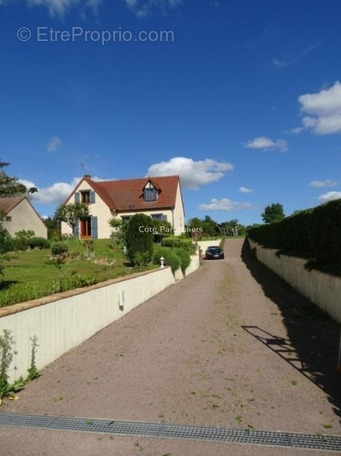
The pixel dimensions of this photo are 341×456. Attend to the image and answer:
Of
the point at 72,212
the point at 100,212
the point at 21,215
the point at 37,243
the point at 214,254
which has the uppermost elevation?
the point at 100,212

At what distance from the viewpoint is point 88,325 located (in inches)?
306

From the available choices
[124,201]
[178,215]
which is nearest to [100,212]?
[124,201]

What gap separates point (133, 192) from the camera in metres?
45.4

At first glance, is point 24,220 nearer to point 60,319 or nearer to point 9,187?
point 9,187

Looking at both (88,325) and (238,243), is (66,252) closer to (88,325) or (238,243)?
(88,325)

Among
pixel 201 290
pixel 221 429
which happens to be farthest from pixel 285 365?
pixel 201 290

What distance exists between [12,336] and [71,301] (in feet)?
6.07

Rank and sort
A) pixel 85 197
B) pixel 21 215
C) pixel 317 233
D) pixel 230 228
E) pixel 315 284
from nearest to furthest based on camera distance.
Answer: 1. pixel 315 284
2. pixel 317 233
3. pixel 21 215
4. pixel 85 197
5. pixel 230 228

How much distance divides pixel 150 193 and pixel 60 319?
38.4 m

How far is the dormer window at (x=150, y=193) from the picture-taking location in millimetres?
44375

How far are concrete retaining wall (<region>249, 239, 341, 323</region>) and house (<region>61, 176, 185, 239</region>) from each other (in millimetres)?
26926

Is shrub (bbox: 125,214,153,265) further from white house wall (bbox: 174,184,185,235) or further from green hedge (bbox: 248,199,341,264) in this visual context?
white house wall (bbox: 174,184,185,235)

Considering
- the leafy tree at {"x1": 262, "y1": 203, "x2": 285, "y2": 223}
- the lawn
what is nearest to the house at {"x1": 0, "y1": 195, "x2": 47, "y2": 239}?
the lawn

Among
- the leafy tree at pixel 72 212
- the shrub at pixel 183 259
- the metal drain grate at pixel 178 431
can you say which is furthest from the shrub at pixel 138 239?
the leafy tree at pixel 72 212
